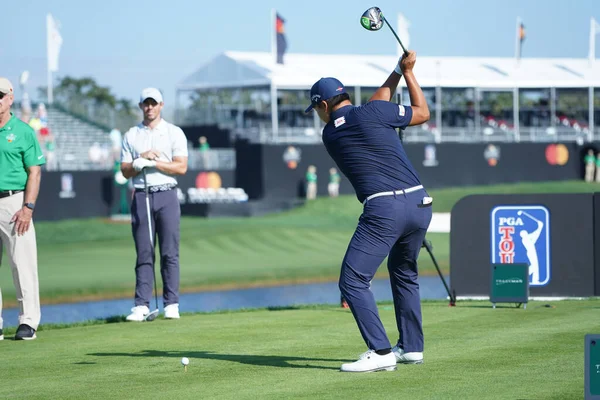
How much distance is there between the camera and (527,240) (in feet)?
40.7

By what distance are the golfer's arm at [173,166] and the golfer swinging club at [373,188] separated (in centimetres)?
379

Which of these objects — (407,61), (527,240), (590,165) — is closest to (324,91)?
(407,61)

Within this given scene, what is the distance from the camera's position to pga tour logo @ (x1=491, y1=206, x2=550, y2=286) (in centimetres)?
1244

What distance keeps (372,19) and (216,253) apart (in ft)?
67.7

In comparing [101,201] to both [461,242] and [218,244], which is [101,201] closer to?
[218,244]

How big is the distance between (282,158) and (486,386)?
3718cm

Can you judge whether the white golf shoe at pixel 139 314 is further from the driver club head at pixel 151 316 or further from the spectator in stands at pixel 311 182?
the spectator in stands at pixel 311 182

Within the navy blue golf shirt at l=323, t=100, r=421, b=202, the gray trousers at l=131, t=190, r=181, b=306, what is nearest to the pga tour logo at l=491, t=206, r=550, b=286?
the gray trousers at l=131, t=190, r=181, b=306

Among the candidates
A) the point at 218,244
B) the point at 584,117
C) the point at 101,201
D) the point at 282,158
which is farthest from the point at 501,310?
the point at 584,117

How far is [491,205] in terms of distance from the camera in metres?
12.6

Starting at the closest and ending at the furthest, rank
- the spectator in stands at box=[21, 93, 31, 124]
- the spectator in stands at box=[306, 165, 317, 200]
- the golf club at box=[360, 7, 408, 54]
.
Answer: the golf club at box=[360, 7, 408, 54]
the spectator in stands at box=[21, 93, 31, 124]
the spectator in stands at box=[306, 165, 317, 200]

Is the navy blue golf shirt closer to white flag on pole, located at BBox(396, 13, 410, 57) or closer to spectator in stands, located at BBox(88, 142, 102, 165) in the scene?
spectator in stands, located at BBox(88, 142, 102, 165)

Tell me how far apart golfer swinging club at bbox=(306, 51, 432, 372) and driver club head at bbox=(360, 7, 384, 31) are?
2.85 ft

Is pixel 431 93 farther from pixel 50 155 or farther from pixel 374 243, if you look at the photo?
pixel 374 243
